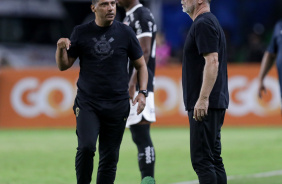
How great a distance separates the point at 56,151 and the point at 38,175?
3.18 m

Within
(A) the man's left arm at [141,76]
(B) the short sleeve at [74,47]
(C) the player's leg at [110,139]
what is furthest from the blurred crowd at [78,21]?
(B) the short sleeve at [74,47]

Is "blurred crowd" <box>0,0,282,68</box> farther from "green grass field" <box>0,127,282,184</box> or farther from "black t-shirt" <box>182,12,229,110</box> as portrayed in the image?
"black t-shirt" <box>182,12,229,110</box>

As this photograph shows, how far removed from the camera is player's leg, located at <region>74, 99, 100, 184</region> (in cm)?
766

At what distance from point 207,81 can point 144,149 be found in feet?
6.87

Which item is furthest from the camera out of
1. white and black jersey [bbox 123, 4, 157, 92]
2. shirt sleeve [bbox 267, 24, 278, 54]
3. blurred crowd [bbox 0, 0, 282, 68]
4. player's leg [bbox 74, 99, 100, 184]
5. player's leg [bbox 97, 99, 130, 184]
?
blurred crowd [bbox 0, 0, 282, 68]

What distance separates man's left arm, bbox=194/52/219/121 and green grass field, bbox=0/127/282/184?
118 inches

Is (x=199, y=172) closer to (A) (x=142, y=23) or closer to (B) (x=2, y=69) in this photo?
(A) (x=142, y=23)

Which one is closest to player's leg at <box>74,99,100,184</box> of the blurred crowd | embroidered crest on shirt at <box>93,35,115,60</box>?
embroidered crest on shirt at <box>93,35,115,60</box>

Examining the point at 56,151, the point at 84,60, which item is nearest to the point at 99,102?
Result: the point at 84,60

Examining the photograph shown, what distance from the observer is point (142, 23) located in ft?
29.3

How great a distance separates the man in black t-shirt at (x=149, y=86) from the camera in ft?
29.2

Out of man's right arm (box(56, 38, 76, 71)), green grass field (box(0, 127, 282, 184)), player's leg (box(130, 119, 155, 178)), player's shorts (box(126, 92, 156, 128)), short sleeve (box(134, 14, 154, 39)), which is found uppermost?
short sleeve (box(134, 14, 154, 39))

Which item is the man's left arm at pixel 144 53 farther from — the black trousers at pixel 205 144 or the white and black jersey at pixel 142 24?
the black trousers at pixel 205 144

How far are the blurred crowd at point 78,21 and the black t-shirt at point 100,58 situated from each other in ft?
49.1
